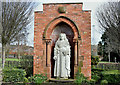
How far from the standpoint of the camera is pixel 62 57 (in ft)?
32.1

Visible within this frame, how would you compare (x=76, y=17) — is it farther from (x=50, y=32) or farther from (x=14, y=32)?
(x=14, y=32)

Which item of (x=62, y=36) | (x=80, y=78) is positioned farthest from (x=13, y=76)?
(x=80, y=78)

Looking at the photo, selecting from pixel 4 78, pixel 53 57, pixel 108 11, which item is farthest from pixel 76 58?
pixel 108 11

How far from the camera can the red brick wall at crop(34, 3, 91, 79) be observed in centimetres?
996

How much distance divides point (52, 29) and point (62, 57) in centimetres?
200

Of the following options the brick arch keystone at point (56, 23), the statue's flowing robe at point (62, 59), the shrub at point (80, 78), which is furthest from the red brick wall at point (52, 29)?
the statue's flowing robe at point (62, 59)

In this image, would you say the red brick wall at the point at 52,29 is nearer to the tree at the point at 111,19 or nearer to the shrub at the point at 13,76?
the shrub at the point at 13,76

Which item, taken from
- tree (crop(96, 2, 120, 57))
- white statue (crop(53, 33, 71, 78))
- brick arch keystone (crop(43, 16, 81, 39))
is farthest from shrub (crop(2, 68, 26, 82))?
tree (crop(96, 2, 120, 57))

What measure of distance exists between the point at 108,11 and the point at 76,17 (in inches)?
349

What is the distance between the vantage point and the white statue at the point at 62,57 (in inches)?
383

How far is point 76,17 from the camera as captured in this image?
10.2 m

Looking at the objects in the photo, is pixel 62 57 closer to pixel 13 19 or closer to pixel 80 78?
pixel 80 78

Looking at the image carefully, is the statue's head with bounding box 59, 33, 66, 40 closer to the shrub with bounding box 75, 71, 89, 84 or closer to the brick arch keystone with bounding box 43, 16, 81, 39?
the brick arch keystone with bounding box 43, 16, 81, 39

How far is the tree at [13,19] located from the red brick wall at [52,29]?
4.71 metres
